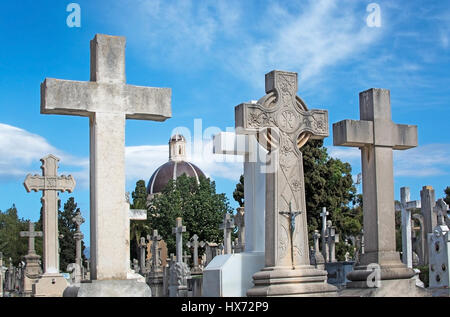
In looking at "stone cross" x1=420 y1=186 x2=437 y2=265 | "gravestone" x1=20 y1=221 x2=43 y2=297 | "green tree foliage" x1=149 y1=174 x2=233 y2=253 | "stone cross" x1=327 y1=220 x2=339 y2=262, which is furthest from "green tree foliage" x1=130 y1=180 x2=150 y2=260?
"stone cross" x1=420 y1=186 x2=437 y2=265

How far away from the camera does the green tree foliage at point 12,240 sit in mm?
58812

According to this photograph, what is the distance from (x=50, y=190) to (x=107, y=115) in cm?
1045

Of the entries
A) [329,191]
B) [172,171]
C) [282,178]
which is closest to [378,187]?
[282,178]

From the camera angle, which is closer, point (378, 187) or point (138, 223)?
point (378, 187)

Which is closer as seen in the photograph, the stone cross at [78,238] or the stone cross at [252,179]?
the stone cross at [252,179]

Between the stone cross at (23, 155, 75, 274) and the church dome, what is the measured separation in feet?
202

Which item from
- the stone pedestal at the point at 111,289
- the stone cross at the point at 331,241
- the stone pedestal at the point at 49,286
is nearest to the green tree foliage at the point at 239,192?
the stone cross at the point at 331,241

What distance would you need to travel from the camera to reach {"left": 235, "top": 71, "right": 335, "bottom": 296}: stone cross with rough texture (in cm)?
916

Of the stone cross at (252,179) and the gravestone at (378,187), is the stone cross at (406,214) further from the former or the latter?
the stone cross at (252,179)

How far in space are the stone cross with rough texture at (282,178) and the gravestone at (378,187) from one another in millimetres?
816

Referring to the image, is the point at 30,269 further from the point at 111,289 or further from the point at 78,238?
the point at 111,289

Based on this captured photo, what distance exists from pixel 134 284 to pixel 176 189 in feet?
165

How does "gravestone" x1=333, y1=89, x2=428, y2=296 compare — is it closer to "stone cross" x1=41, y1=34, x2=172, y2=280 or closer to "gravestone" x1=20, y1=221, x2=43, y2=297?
"stone cross" x1=41, y1=34, x2=172, y2=280

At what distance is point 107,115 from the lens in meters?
7.91
